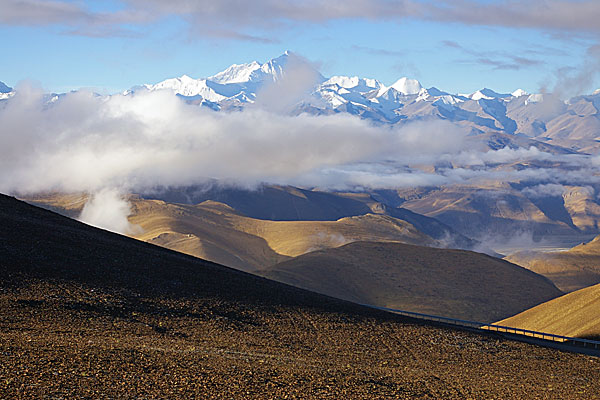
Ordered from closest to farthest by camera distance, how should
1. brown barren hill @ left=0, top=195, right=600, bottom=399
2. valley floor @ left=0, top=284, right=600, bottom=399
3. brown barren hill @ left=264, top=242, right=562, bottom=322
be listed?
valley floor @ left=0, top=284, right=600, bottom=399, brown barren hill @ left=0, top=195, right=600, bottom=399, brown barren hill @ left=264, top=242, right=562, bottom=322

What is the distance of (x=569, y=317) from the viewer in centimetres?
8688

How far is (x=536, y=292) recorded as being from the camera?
17700cm

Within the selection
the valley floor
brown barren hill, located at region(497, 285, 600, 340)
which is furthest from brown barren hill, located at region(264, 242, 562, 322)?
the valley floor

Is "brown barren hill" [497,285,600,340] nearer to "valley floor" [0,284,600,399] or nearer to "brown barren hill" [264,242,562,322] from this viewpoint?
"valley floor" [0,284,600,399]

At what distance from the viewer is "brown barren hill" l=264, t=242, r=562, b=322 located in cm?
15588

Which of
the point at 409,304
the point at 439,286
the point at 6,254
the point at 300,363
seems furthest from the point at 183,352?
the point at 439,286

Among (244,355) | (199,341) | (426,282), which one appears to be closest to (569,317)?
(199,341)

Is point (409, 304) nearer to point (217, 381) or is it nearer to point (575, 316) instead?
point (575, 316)

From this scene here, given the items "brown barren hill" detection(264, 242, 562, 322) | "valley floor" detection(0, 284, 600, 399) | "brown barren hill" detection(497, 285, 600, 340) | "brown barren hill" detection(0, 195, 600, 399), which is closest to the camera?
"valley floor" detection(0, 284, 600, 399)

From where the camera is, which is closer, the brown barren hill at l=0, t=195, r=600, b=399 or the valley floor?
the valley floor

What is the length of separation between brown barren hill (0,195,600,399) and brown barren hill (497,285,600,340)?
841 inches

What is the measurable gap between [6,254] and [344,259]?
145 m

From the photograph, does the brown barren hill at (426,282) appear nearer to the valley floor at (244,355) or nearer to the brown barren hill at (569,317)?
the brown barren hill at (569,317)

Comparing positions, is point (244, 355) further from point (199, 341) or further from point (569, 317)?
point (569, 317)
